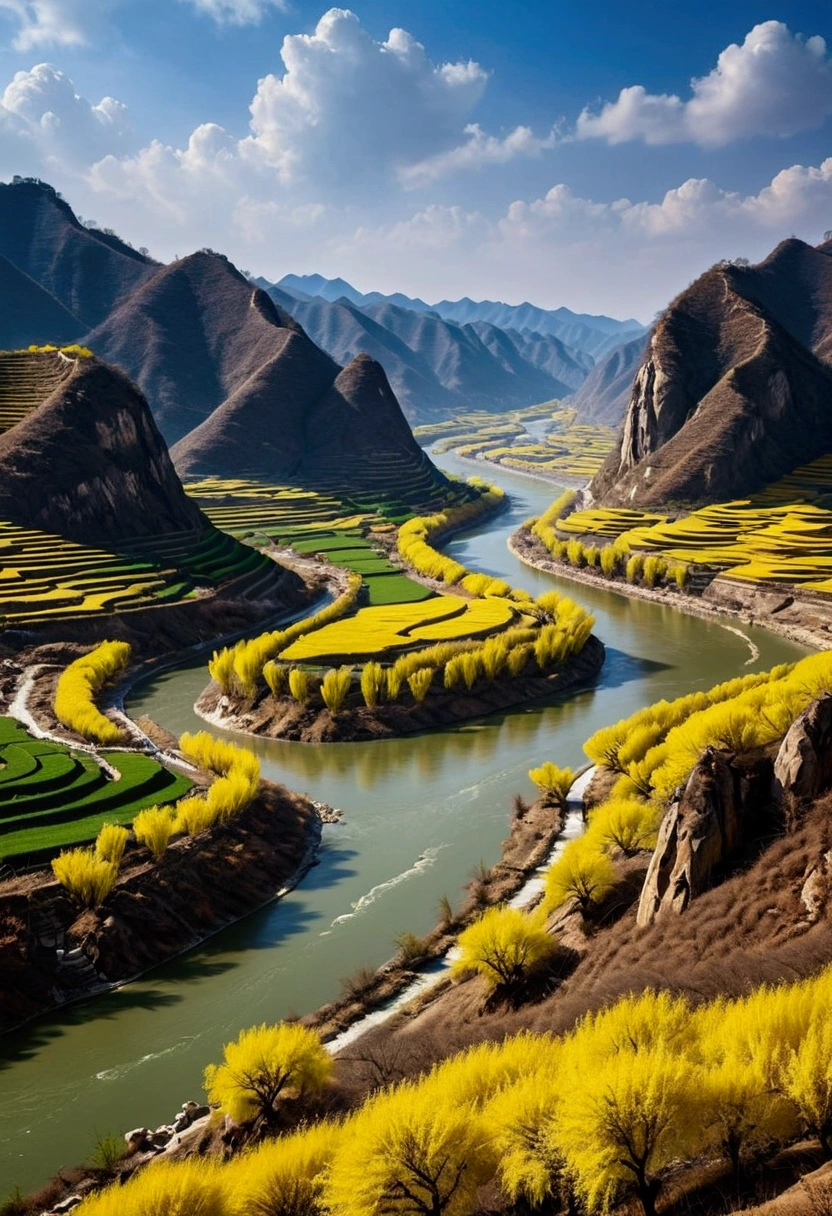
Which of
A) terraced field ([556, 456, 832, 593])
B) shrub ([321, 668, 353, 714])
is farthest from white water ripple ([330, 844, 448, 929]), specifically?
terraced field ([556, 456, 832, 593])

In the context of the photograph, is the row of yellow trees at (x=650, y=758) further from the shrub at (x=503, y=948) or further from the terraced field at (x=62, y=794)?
the terraced field at (x=62, y=794)

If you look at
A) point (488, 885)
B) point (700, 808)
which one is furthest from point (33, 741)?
point (700, 808)

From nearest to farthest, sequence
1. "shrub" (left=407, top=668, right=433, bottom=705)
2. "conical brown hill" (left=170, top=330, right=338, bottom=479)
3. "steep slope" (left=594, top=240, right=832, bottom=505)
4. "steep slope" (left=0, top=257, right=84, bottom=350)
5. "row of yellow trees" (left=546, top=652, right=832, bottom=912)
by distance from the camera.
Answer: "row of yellow trees" (left=546, top=652, right=832, bottom=912) → "shrub" (left=407, top=668, right=433, bottom=705) → "steep slope" (left=594, top=240, right=832, bottom=505) → "conical brown hill" (left=170, top=330, right=338, bottom=479) → "steep slope" (left=0, top=257, right=84, bottom=350)

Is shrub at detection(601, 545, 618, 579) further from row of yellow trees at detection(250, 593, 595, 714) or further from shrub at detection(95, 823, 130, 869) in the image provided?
shrub at detection(95, 823, 130, 869)

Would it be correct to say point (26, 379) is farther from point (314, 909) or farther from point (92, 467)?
point (314, 909)

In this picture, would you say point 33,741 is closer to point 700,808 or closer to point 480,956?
point 480,956

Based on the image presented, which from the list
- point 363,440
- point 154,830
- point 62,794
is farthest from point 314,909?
point 363,440
